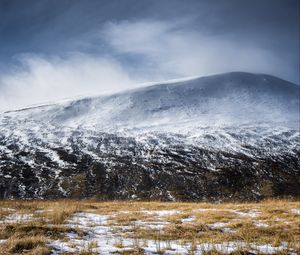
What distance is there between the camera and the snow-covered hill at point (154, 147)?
56.2 m

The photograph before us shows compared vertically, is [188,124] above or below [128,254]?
above

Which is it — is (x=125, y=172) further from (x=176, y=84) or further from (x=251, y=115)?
(x=176, y=84)

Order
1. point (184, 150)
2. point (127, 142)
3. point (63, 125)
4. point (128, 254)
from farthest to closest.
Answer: point (63, 125), point (127, 142), point (184, 150), point (128, 254)

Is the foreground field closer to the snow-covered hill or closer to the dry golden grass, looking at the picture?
the dry golden grass

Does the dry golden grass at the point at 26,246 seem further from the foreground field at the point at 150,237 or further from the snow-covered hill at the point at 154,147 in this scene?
the snow-covered hill at the point at 154,147

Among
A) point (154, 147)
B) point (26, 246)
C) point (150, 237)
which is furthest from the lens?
point (154, 147)

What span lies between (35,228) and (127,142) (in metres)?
76.8

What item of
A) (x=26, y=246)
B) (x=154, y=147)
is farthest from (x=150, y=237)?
(x=154, y=147)

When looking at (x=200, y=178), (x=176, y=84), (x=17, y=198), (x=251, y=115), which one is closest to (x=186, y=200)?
(x=200, y=178)

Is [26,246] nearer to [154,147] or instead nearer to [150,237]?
[150,237]

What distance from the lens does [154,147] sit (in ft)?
277

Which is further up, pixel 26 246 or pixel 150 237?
pixel 26 246

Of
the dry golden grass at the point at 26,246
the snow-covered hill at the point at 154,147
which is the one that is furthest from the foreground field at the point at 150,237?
the snow-covered hill at the point at 154,147

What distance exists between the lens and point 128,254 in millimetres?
8523
